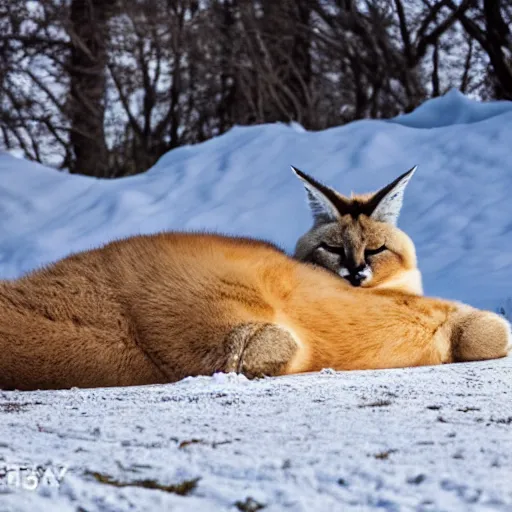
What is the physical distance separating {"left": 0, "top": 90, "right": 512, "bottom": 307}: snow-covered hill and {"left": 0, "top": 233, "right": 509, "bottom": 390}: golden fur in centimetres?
392

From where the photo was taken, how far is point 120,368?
123 inches

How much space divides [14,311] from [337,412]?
1332 millimetres

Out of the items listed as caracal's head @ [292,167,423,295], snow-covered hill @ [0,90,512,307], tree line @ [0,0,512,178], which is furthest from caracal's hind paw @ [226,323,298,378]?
tree line @ [0,0,512,178]

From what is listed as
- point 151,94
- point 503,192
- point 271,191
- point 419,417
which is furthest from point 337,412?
point 151,94

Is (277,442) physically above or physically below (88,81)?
below

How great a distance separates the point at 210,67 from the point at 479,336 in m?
10.7

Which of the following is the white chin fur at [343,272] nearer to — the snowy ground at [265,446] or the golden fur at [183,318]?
the golden fur at [183,318]

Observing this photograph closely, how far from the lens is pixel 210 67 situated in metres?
13.8

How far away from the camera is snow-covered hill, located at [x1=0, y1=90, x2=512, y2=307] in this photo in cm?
826

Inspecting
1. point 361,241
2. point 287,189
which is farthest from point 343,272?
point 287,189

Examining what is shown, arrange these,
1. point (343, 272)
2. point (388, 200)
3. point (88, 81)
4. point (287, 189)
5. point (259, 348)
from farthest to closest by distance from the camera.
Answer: point (88, 81) → point (287, 189) → point (388, 200) → point (343, 272) → point (259, 348)

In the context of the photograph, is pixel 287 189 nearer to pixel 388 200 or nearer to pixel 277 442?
pixel 388 200

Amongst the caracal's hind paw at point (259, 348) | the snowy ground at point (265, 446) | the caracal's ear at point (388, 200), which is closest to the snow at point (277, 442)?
the snowy ground at point (265, 446)

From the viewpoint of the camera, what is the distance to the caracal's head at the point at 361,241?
4078 millimetres
